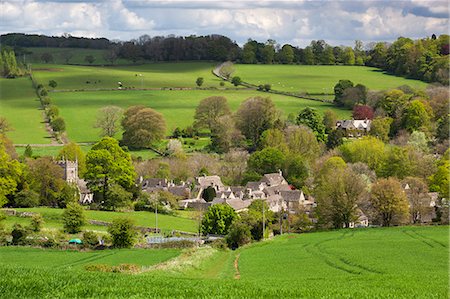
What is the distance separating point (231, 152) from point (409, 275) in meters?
62.5

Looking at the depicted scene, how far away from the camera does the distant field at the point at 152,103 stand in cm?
10294

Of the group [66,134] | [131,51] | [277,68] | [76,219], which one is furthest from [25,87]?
[76,219]

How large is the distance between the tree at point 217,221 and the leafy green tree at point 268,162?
28.7 metres

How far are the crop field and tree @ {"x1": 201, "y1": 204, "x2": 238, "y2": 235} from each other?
2184mm

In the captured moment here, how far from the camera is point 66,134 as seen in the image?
322 ft

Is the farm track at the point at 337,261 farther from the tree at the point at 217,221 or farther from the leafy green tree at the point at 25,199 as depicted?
the leafy green tree at the point at 25,199

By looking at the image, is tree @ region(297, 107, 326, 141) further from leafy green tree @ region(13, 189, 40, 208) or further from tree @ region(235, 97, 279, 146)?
leafy green tree @ region(13, 189, 40, 208)

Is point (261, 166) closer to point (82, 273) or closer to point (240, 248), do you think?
point (240, 248)

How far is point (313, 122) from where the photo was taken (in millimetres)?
99375

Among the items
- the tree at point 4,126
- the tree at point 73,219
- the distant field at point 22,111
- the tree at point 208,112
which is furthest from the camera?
the tree at point 208,112

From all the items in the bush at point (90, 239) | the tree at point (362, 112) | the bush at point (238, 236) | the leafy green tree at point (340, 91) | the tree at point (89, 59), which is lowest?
the bush at point (238, 236)

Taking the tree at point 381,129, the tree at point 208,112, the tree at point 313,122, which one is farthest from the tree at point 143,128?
the tree at point 381,129

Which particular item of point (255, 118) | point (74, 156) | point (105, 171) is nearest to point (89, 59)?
point (255, 118)

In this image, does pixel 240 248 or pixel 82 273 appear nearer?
pixel 82 273
